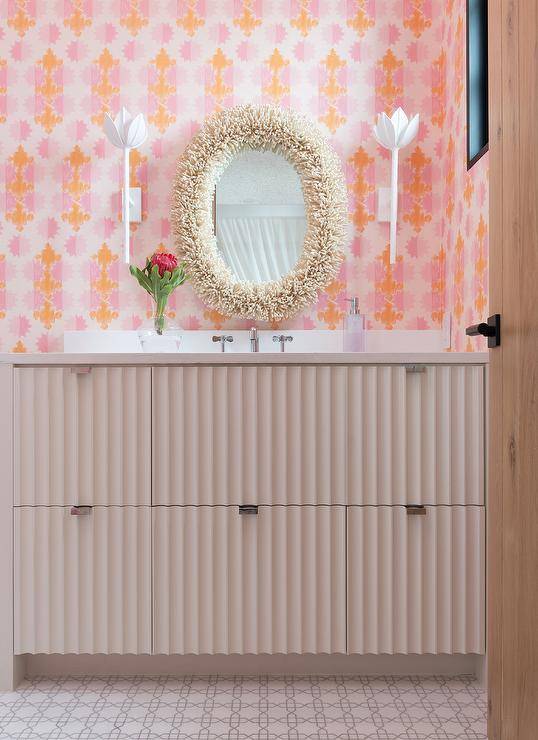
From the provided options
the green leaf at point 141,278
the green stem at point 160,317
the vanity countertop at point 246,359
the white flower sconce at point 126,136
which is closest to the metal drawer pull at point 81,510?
the vanity countertop at point 246,359

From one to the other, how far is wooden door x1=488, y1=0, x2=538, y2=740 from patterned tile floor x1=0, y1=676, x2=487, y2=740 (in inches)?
18.8

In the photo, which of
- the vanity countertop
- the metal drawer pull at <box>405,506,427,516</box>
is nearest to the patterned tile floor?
the metal drawer pull at <box>405,506,427,516</box>

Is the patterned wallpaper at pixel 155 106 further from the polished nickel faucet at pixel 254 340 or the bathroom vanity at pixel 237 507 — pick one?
the bathroom vanity at pixel 237 507

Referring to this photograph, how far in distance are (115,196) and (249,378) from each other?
95 cm

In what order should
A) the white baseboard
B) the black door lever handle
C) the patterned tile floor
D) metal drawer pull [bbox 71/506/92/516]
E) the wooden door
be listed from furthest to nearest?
the white baseboard
metal drawer pull [bbox 71/506/92/516]
the patterned tile floor
the black door lever handle
the wooden door

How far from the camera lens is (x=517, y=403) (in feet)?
3.45

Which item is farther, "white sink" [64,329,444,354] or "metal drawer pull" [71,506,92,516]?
"white sink" [64,329,444,354]

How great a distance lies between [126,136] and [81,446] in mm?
1060

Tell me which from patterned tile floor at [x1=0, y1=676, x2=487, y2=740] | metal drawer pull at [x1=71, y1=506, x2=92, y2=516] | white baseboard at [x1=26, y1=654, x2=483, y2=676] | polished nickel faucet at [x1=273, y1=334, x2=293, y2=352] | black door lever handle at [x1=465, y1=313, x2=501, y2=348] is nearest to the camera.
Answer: black door lever handle at [x1=465, y1=313, x2=501, y2=348]

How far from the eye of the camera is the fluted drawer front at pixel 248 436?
1.68m

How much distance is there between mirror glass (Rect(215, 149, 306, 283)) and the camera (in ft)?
7.11

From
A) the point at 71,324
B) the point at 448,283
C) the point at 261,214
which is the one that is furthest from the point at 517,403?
the point at 71,324

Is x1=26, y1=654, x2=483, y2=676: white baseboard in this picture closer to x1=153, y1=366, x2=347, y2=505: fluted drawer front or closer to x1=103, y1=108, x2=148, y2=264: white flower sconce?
x1=153, y1=366, x2=347, y2=505: fluted drawer front

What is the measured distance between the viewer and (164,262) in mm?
2055
